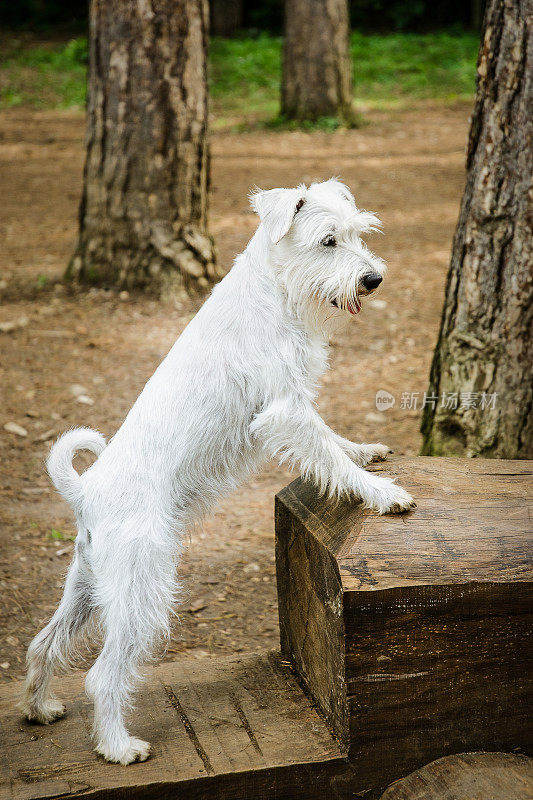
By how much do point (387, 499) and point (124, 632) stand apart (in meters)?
1.11

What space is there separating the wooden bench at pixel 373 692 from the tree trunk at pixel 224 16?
23.1 m

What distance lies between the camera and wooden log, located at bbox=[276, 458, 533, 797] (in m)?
2.85

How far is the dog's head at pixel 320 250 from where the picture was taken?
2.98 m

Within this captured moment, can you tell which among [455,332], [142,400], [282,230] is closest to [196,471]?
[142,400]

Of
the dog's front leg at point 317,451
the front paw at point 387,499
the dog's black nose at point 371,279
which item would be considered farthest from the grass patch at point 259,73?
the front paw at point 387,499

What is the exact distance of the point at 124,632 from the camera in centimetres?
293

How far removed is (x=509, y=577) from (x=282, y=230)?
1.54 meters

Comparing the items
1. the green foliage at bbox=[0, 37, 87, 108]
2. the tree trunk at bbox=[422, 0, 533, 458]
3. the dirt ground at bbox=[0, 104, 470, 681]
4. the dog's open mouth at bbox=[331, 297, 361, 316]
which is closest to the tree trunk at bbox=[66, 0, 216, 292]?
the dirt ground at bbox=[0, 104, 470, 681]

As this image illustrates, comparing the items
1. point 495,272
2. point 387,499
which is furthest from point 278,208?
point 495,272

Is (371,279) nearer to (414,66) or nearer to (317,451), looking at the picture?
(317,451)

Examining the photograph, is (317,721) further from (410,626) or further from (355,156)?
(355,156)

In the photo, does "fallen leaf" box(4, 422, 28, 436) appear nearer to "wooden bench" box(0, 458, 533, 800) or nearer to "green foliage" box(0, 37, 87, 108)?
"wooden bench" box(0, 458, 533, 800)

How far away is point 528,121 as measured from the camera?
4285 mm

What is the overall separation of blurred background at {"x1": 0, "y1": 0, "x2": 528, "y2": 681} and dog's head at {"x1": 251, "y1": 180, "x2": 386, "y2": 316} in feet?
6.76
